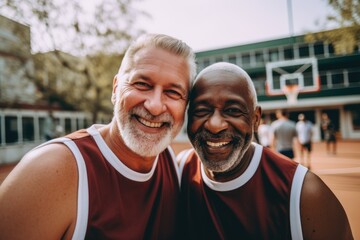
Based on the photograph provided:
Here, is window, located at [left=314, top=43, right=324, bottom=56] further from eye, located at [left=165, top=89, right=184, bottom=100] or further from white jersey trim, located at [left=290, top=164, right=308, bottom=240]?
eye, located at [left=165, top=89, right=184, bottom=100]

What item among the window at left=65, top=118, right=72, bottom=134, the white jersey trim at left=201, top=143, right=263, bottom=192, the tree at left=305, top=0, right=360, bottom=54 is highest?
the tree at left=305, top=0, right=360, bottom=54

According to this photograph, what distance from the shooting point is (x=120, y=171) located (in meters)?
1.86

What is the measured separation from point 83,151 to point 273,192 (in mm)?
1398

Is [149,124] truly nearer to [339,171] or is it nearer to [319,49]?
[339,171]

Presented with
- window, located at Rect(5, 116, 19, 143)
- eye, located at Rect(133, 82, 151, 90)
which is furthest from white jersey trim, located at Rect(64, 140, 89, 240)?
window, located at Rect(5, 116, 19, 143)

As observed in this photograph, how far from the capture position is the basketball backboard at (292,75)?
2233 centimetres

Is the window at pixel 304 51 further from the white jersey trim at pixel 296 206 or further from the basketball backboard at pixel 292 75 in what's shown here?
the white jersey trim at pixel 296 206

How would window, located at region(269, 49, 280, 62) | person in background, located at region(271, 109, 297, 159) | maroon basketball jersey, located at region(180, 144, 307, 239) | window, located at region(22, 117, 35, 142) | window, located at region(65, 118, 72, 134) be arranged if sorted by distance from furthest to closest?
window, located at region(269, 49, 280, 62) < window, located at region(65, 118, 72, 134) < window, located at region(22, 117, 35, 142) < person in background, located at region(271, 109, 297, 159) < maroon basketball jersey, located at region(180, 144, 307, 239)

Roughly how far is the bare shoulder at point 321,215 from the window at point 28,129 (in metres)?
18.9

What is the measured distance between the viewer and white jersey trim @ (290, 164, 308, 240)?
5.74ft

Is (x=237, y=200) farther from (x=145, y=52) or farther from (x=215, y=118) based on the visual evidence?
(x=145, y=52)

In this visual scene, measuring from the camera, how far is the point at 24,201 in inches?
56.7

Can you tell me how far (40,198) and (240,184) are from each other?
137cm

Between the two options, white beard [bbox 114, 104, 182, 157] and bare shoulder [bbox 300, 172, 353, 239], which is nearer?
bare shoulder [bbox 300, 172, 353, 239]
